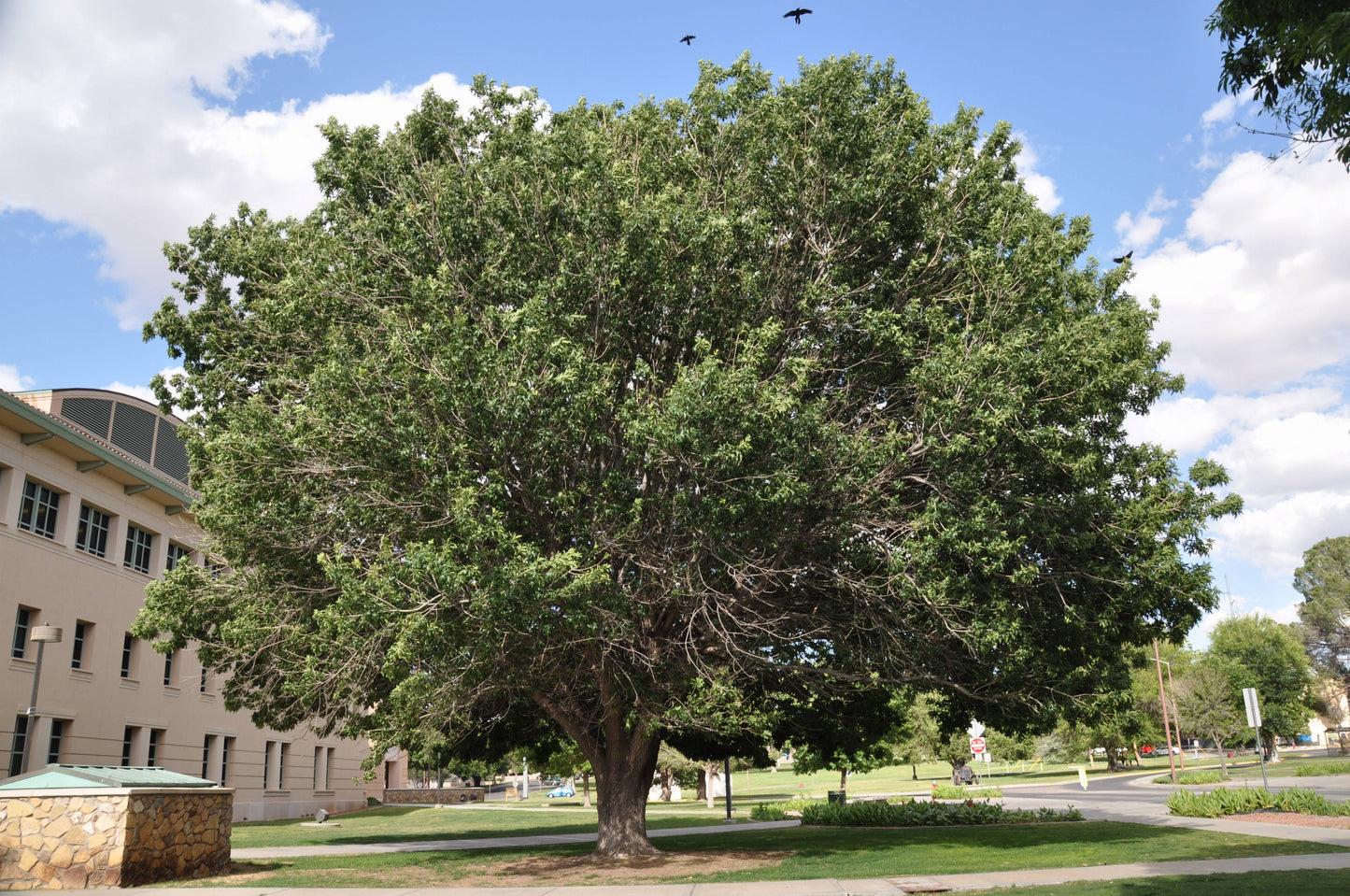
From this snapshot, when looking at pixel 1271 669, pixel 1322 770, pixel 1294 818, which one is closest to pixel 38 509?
pixel 1294 818

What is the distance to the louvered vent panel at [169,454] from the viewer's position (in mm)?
38469

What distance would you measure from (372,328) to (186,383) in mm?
9728

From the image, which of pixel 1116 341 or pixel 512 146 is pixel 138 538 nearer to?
pixel 512 146

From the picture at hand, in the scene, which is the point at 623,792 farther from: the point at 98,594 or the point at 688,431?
the point at 98,594

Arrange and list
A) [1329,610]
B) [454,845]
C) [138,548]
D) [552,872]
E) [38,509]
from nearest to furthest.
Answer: [552,872], [454,845], [38,509], [138,548], [1329,610]

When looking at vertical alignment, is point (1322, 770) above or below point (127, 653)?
below

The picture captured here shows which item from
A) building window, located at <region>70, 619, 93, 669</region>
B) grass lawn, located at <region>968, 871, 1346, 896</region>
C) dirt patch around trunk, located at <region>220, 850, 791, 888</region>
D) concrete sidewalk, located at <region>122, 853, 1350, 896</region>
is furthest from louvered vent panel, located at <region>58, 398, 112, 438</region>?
grass lawn, located at <region>968, 871, 1346, 896</region>

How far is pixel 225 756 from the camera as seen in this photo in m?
40.8

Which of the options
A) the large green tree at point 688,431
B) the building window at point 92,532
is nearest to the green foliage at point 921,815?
the large green tree at point 688,431

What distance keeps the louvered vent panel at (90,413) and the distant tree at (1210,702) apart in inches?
2682

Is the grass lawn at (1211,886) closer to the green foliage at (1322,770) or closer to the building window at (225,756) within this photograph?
the green foliage at (1322,770)

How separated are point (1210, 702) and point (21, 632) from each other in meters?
70.7

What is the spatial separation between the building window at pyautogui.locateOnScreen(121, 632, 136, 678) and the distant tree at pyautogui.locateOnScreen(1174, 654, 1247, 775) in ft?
214

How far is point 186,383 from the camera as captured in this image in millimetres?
21844
